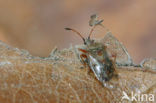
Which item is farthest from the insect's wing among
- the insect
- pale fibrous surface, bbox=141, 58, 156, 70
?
pale fibrous surface, bbox=141, 58, 156, 70

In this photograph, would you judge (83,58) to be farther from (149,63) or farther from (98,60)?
(149,63)

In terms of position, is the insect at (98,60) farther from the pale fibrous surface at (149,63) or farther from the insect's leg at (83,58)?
the pale fibrous surface at (149,63)

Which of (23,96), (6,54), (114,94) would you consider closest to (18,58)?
(6,54)

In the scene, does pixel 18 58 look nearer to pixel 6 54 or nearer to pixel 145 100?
pixel 6 54

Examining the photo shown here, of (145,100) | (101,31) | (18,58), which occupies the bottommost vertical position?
(145,100)

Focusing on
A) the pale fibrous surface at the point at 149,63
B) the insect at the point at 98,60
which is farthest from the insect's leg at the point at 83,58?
the pale fibrous surface at the point at 149,63

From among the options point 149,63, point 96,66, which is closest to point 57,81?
point 96,66

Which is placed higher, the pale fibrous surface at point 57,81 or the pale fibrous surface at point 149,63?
the pale fibrous surface at point 149,63
